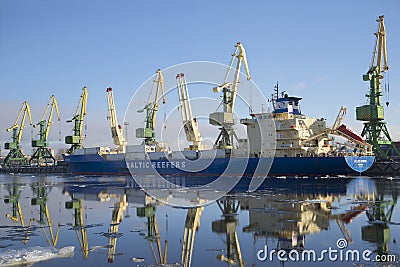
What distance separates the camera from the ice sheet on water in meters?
9.03

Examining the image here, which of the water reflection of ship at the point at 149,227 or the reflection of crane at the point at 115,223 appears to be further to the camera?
the reflection of crane at the point at 115,223

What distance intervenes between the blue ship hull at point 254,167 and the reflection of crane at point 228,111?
3.28 m

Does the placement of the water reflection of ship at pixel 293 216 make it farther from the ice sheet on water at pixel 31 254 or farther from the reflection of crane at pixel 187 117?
the reflection of crane at pixel 187 117

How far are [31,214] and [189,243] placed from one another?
9.07 m

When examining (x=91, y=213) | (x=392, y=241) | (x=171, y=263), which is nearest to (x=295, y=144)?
(x=91, y=213)

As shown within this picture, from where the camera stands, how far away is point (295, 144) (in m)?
39.0

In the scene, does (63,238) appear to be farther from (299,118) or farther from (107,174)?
(107,174)

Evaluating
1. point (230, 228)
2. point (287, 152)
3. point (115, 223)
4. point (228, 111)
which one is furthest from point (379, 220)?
point (228, 111)

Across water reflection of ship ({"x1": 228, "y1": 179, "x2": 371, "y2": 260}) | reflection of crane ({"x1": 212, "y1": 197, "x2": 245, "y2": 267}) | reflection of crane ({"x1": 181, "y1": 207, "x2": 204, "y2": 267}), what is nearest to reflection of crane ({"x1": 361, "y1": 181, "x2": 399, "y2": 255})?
water reflection of ship ({"x1": 228, "y1": 179, "x2": 371, "y2": 260})

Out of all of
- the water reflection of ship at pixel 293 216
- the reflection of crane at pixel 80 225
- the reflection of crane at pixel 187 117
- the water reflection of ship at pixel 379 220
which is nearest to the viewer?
the water reflection of ship at pixel 379 220

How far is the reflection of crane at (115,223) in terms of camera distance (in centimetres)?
1028

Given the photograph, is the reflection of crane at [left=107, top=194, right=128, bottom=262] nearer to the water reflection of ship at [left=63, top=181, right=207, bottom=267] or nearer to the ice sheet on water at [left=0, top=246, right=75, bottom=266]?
the water reflection of ship at [left=63, top=181, right=207, bottom=267]

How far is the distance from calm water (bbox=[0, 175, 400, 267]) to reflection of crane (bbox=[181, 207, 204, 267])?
23mm

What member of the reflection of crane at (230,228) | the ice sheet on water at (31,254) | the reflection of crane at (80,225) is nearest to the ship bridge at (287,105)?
the reflection of crane at (230,228)
